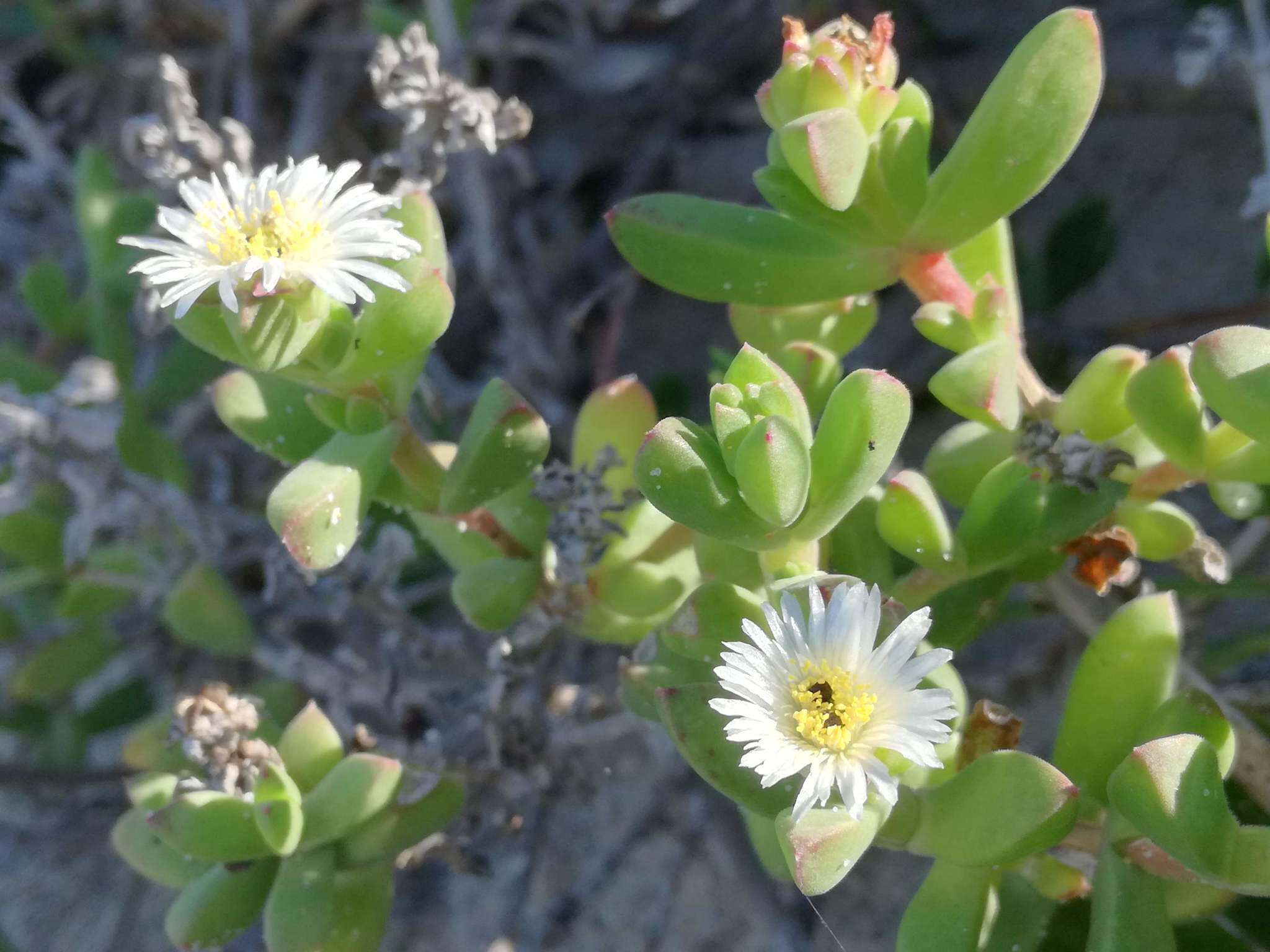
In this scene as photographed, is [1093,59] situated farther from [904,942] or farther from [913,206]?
[904,942]

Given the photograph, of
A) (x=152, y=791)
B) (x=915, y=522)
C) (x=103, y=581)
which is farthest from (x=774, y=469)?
(x=103, y=581)

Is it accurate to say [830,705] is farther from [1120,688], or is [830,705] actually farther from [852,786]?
[1120,688]

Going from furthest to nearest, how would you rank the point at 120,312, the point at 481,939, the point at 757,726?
the point at 120,312 < the point at 481,939 < the point at 757,726

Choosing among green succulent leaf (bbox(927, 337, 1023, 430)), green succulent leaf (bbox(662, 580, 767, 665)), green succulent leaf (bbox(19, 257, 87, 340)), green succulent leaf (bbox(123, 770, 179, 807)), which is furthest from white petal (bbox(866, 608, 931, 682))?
green succulent leaf (bbox(19, 257, 87, 340))

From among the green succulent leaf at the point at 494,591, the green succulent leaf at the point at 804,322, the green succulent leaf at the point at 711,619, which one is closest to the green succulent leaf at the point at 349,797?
the green succulent leaf at the point at 494,591

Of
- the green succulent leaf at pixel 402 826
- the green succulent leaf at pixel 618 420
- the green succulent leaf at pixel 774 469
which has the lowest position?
the green succulent leaf at pixel 402 826

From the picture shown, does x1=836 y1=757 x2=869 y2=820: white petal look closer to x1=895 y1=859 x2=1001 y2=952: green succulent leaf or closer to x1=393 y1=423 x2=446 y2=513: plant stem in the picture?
x1=895 y1=859 x2=1001 y2=952: green succulent leaf

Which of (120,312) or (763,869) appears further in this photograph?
(120,312)

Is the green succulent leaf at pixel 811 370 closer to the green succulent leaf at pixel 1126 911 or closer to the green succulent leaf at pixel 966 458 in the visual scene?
the green succulent leaf at pixel 966 458

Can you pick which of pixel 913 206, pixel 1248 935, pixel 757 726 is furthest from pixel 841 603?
pixel 1248 935
